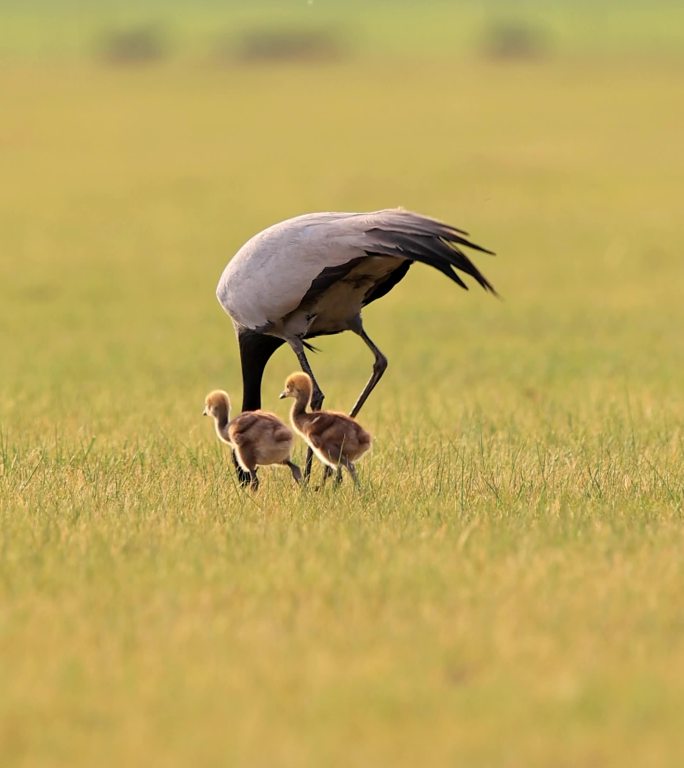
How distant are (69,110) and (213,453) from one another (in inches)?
1714

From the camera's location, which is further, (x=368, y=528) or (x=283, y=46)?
(x=283, y=46)

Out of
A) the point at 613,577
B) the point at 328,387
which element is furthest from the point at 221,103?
the point at 613,577

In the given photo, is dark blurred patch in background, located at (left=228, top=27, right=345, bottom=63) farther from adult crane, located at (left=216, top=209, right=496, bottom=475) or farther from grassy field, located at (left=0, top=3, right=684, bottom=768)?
adult crane, located at (left=216, top=209, right=496, bottom=475)

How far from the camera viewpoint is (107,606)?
6.18 metres

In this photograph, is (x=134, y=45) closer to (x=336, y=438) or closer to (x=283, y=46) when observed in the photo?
(x=283, y=46)

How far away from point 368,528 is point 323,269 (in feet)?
6.55

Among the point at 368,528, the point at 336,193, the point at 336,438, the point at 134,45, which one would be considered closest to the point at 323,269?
the point at 336,438

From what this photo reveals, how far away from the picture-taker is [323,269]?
350 inches

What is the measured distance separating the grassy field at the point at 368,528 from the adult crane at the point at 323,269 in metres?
0.95

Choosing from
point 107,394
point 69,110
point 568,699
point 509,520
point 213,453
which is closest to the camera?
point 568,699

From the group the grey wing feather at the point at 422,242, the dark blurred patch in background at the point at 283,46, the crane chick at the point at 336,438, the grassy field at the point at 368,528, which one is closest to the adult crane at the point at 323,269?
the grey wing feather at the point at 422,242

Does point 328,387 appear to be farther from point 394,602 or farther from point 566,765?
point 566,765

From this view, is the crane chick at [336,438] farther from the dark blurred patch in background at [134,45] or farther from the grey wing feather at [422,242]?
the dark blurred patch in background at [134,45]

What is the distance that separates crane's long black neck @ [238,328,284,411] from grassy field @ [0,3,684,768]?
477 mm
